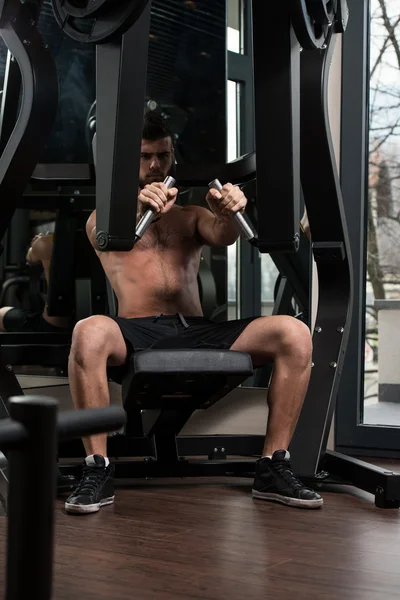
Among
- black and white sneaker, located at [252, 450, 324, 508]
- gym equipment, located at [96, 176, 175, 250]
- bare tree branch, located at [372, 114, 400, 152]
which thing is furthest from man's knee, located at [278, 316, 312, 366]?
bare tree branch, located at [372, 114, 400, 152]

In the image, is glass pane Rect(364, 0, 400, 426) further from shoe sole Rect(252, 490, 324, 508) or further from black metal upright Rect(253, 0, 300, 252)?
black metal upright Rect(253, 0, 300, 252)

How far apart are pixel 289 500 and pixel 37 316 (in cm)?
154

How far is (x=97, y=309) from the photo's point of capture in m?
3.52

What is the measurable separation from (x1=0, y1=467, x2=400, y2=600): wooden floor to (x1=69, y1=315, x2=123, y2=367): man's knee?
Answer: 42cm

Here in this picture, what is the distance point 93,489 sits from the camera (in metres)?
2.34

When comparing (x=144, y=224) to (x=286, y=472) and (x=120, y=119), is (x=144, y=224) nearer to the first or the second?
(x=120, y=119)

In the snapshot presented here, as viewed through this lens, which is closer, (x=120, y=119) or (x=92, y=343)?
(x=120, y=119)

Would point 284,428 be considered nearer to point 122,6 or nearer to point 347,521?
point 347,521

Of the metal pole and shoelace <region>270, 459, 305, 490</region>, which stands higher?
the metal pole

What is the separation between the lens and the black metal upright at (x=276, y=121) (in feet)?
6.73

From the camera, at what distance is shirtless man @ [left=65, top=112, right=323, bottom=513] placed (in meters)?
2.43

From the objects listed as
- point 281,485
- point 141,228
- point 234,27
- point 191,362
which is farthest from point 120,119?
point 234,27

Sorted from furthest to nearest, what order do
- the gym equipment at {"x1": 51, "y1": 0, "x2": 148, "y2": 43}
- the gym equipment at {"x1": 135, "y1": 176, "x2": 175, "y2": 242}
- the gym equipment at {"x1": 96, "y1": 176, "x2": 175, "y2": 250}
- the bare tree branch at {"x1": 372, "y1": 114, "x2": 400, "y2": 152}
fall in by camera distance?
the bare tree branch at {"x1": 372, "y1": 114, "x2": 400, "y2": 152} < the gym equipment at {"x1": 135, "y1": 176, "x2": 175, "y2": 242} < the gym equipment at {"x1": 96, "y1": 176, "x2": 175, "y2": 250} < the gym equipment at {"x1": 51, "y1": 0, "x2": 148, "y2": 43}

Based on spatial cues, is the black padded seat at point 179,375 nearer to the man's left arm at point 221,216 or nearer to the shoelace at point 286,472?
the shoelace at point 286,472
